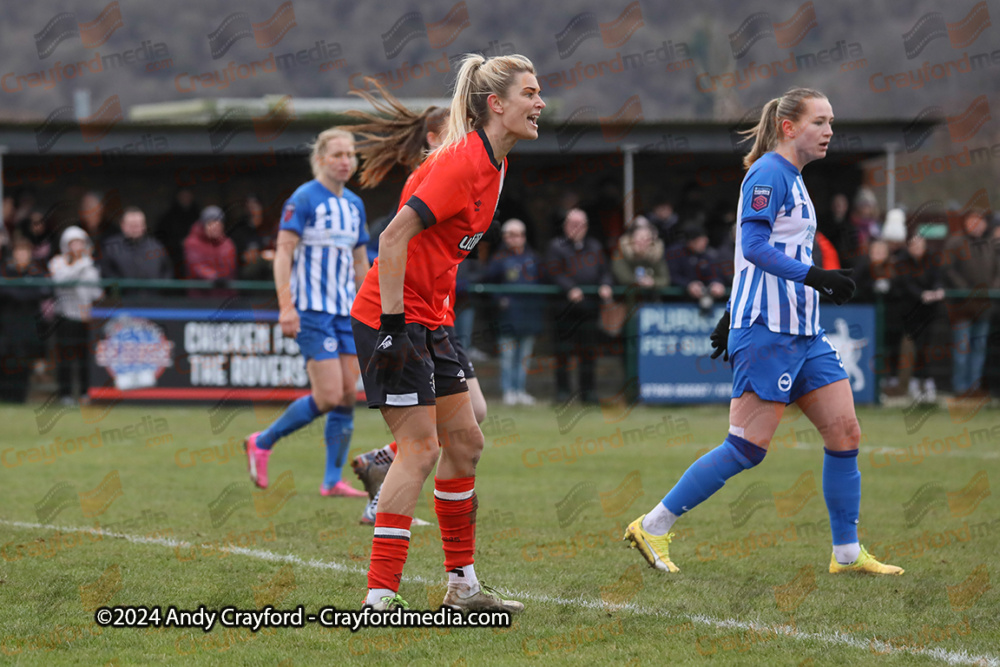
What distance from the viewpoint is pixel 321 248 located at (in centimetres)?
778

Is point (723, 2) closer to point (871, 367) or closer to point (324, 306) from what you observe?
point (871, 367)

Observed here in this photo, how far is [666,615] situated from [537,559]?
123 centimetres

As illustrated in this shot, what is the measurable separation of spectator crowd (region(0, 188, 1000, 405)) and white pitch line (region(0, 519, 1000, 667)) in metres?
8.14

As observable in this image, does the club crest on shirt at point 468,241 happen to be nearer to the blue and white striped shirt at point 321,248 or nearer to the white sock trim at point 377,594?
the white sock trim at point 377,594

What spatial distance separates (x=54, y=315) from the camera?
46.0 feet

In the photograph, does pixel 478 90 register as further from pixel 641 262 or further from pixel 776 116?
pixel 641 262

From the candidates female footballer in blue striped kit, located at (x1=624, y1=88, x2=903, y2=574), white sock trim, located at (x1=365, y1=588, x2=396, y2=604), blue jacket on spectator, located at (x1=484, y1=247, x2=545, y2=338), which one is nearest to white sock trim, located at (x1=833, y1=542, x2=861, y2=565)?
female footballer in blue striped kit, located at (x1=624, y1=88, x2=903, y2=574)

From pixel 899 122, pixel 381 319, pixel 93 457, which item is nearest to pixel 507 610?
pixel 381 319

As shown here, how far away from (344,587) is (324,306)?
294 centimetres

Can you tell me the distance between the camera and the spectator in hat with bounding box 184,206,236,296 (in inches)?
588

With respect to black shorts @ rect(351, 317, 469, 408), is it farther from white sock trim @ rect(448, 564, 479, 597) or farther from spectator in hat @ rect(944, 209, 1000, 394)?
spectator in hat @ rect(944, 209, 1000, 394)

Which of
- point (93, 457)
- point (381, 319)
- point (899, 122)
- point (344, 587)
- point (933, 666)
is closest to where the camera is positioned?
point (933, 666)

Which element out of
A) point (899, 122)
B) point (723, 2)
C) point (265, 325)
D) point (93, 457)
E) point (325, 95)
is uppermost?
point (723, 2)

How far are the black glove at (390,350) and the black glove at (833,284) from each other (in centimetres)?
191
